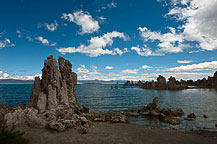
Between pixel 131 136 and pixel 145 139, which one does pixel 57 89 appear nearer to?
pixel 131 136

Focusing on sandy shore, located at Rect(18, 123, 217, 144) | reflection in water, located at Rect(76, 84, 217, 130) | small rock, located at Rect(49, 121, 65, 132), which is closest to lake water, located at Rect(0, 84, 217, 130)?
reflection in water, located at Rect(76, 84, 217, 130)

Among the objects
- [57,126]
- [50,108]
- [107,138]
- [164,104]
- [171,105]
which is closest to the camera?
[107,138]

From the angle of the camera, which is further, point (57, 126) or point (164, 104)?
point (164, 104)

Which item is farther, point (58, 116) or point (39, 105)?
point (39, 105)

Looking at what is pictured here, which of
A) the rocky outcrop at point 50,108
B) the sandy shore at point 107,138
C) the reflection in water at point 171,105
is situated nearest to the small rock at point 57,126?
the rocky outcrop at point 50,108

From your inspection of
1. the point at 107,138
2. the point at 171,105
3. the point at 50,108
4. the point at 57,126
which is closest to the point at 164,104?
the point at 171,105

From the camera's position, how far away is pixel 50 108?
24203mm

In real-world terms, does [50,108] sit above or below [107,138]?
above

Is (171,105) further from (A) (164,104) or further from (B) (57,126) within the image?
(B) (57,126)

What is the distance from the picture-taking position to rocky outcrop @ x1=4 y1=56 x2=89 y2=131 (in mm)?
18469

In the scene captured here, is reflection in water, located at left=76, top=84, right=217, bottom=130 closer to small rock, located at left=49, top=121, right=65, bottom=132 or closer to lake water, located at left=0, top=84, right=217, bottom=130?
lake water, located at left=0, top=84, right=217, bottom=130

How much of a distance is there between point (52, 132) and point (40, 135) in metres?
1.44

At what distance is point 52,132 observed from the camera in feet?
54.4

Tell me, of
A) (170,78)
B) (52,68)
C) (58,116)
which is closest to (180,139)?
(58,116)
